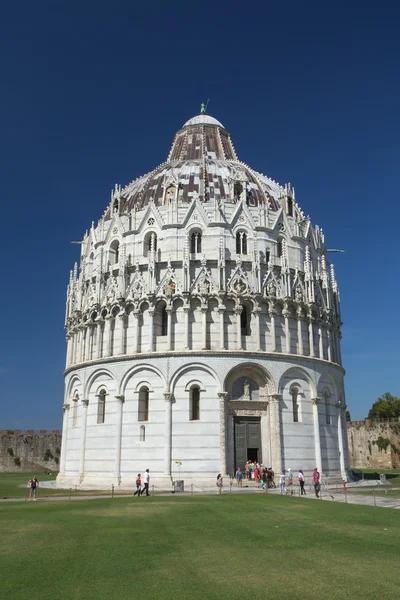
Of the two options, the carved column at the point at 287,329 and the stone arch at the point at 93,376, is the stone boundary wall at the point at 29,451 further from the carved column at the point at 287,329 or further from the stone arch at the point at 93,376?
the carved column at the point at 287,329

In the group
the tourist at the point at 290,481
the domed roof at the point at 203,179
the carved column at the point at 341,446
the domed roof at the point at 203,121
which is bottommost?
the tourist at the point at 290,481

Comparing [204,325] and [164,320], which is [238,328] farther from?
[164,320]

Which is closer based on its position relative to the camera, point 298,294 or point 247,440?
point 247,440

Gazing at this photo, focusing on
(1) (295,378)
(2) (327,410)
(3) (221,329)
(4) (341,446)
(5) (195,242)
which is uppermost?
(5) (195,242)

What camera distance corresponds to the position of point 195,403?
1762 inches

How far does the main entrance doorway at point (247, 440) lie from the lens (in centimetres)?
4403

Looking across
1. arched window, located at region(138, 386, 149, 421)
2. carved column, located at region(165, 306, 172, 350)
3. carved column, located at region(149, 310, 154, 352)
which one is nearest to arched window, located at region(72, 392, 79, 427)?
arched window, located at region(138, 386, 149, 421)

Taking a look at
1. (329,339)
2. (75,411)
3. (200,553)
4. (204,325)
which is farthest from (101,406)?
(200,553)

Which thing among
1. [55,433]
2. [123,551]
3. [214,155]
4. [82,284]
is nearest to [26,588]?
[123,551]

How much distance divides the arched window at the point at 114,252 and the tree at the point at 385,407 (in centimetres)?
7912

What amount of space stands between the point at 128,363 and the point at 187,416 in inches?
270

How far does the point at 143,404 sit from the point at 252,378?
9.42 meters

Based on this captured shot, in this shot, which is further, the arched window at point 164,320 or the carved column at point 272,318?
the arched window at point 164,320

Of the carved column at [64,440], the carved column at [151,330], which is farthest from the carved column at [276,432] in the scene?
the carved column at [64,440]
